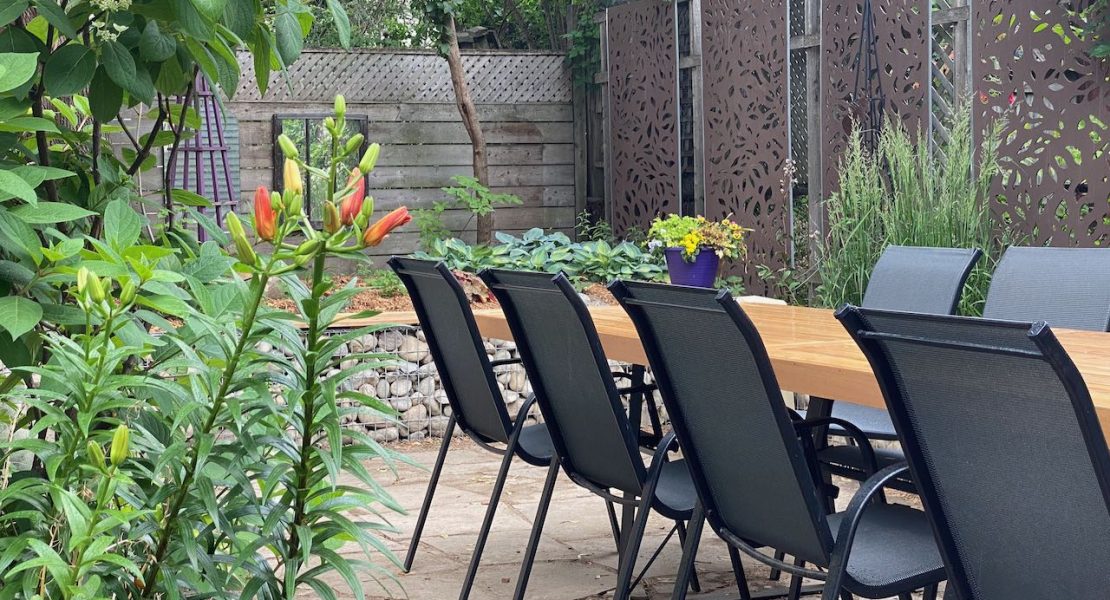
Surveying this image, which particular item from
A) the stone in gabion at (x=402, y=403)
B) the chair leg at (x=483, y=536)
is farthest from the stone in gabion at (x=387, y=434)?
the chair leg at (x=483, y=536)

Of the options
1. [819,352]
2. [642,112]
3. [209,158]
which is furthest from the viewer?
[642,112]

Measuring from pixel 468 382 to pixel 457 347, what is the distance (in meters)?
0.10

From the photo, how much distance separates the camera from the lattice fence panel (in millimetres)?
8711

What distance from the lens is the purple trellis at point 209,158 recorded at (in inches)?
213

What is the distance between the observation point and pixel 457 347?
10.3ft

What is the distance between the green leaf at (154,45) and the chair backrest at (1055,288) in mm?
2352

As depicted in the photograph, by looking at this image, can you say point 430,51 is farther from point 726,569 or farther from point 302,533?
point 302,533

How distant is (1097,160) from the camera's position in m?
4.94

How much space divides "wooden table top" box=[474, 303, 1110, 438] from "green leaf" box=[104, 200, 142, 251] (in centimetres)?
123

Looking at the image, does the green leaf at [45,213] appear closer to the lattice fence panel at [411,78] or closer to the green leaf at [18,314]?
the green leaf at [18,314]

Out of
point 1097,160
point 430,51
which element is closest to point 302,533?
point 1097,160

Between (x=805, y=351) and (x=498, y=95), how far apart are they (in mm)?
6982

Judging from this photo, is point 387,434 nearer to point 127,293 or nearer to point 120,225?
point 120,225

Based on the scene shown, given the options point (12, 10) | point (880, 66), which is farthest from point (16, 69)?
point (880, 66)
